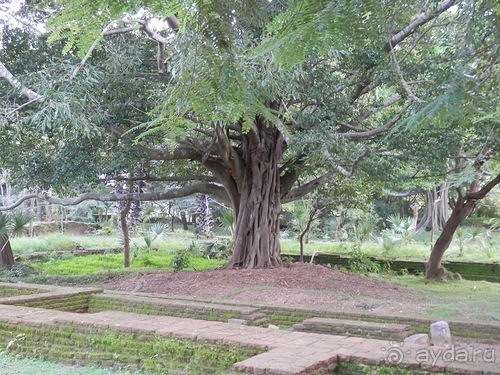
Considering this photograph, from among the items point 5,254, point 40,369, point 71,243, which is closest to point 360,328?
point 40,369

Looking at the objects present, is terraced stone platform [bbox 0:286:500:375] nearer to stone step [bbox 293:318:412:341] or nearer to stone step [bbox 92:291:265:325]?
stone step [bbox 293:318:412:341]

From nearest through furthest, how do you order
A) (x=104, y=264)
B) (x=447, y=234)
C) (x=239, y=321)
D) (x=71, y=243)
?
(x=239, y=321)
(x=447, y=234)
(x=104, y=264)
(x=71, y=243)

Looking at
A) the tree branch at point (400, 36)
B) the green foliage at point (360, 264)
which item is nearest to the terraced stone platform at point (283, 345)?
the tree branch at point (400, 36)

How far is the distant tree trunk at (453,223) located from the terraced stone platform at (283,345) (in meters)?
9.14

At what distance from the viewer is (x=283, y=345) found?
491 centimetres

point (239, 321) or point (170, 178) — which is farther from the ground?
point (170, 178)

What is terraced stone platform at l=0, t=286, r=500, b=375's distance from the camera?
13.9 ft

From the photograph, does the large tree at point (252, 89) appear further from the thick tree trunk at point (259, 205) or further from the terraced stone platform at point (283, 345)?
the terraced stone platform at point (283, 345)

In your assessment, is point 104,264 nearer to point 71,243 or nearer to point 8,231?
point 8,231

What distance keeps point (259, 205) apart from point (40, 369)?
773 cm

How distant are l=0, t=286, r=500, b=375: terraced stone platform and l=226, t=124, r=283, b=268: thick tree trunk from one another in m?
6.36

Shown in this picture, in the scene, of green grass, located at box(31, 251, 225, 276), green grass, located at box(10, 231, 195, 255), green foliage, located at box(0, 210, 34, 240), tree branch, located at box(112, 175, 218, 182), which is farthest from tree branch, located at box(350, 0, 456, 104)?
green grass, located at box(10, 231, 195, 255)

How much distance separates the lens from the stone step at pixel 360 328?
6051mm

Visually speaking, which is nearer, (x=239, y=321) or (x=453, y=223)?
(x=239, y=321)
